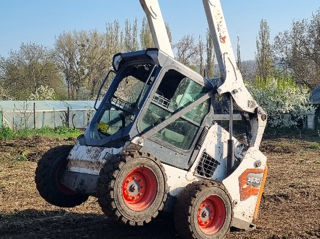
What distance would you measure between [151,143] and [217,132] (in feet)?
3.50

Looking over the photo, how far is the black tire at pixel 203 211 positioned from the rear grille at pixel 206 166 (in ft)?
1.48

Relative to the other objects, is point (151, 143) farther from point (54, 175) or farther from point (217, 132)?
point (54, 175)

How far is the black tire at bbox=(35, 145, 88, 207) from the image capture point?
6895 millimetres

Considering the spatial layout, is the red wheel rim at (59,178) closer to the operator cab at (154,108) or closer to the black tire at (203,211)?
the operator cab at (154,108)

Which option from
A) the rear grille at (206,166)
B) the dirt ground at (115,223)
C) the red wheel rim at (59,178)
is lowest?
the dirt ground at (115,223)

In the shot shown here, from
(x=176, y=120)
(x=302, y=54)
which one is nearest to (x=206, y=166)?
(x=176, y=120)

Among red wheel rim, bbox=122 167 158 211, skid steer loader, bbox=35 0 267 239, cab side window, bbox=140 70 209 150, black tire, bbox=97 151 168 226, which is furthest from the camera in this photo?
cab side window, bbox=140 70 209 150

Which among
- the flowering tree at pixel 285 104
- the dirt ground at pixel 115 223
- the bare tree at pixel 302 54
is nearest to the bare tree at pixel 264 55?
the bare tree at pixel 302 54

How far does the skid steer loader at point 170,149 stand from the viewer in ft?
19.5

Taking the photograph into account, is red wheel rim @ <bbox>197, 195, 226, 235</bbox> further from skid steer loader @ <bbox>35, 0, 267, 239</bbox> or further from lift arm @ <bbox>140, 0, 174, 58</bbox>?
lift arm @ <bbox>140, 0, 174, 58</bbox>

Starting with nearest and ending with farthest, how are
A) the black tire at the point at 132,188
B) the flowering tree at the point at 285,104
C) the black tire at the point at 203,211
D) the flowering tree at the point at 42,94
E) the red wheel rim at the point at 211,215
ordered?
the black tire at the point at 132,188 < the black tire at the point at 203,211 < the red wheel rim at the point at 211,215 < the flowering tree at the point at 285,104 < the flowering tree at the point at 42,94

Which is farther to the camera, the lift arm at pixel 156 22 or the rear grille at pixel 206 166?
the lift arm at pixel 156 22

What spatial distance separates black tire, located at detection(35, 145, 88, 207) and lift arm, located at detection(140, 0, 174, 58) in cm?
200

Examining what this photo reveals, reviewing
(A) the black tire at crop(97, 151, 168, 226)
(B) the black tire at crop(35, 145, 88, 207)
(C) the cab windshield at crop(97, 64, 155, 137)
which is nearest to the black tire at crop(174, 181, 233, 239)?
(A) the black tire at crop(97, 151, 168, 226)
